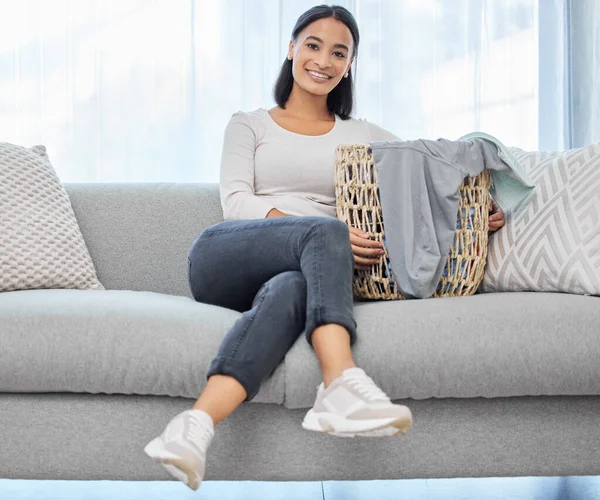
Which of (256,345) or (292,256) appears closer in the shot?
(256,345)

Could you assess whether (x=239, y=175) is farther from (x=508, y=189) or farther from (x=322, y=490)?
(x=322, y=490)

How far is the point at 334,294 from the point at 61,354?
1.75 ft

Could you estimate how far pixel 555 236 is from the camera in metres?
1.66

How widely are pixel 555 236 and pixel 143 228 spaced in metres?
1.12

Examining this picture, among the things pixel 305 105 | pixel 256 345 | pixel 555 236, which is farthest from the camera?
pixel 305 105

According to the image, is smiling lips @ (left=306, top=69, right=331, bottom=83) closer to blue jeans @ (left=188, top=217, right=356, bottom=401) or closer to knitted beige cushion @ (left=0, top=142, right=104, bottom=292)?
blue jeans @ (left=188, top=217, right=356, bottom=401)

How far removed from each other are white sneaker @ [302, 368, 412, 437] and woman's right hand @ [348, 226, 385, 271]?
437mm

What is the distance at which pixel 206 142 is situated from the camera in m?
3.03

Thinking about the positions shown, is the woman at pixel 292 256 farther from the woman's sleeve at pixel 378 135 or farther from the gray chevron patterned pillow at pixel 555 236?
the gray chevron patterned pillow at pixel 555 236

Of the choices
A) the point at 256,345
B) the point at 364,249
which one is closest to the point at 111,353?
the point at 256,345

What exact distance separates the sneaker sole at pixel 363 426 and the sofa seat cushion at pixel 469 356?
0.54 ft

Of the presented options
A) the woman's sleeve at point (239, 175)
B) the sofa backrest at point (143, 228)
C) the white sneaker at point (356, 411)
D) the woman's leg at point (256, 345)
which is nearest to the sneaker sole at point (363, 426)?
the white sneaker at point (356, 411)

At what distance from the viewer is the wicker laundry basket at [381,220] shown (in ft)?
5.30

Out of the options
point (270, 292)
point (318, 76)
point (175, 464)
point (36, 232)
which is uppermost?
point (318, 76)
